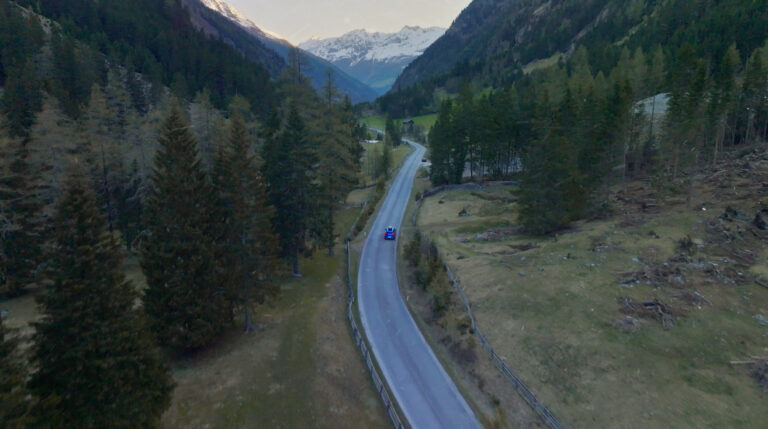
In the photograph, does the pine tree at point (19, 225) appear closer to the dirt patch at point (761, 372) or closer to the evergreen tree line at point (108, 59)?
the evergreen tree line at point (108, 59)

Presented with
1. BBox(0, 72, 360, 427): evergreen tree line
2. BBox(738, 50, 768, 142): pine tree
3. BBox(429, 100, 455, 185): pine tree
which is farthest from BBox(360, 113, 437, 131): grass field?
BBox(0, 72, 360, 427): evergreen tree line

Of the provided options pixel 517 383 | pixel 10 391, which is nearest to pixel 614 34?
pixel 517 383

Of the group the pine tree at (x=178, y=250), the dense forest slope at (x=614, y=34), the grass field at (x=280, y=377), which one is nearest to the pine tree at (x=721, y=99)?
the dense forest slope at (x=614, y=34)

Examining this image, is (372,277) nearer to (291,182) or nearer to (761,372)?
(291,182)

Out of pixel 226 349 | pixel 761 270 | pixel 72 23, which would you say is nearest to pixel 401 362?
pixel 226 349

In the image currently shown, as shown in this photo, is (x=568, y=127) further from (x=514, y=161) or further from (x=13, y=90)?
(x=13, y=90)

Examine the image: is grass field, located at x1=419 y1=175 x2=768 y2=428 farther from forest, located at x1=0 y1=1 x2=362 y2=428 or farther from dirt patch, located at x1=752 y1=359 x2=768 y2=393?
forest, located at x1=0 y1=1 x2=362 y2=428

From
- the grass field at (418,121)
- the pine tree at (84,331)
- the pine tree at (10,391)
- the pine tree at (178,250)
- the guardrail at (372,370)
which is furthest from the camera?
the grass field at (418,121)
